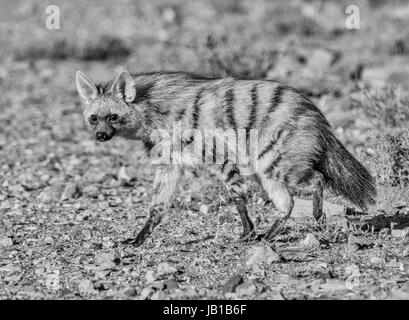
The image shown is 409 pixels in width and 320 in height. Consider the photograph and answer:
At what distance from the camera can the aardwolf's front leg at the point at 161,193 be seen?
6.39m

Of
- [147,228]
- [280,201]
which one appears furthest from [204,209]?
[280,201]

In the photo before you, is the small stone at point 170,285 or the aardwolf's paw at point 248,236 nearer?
the small stone at point 170,285

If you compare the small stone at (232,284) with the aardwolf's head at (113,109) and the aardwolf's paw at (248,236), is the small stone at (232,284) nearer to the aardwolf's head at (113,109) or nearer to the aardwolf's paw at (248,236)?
the aardwolf's paw at (248,236)

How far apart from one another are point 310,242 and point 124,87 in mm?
1865

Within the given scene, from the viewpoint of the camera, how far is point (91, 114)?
6.61 metres

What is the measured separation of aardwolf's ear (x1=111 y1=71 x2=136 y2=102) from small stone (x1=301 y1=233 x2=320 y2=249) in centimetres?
171

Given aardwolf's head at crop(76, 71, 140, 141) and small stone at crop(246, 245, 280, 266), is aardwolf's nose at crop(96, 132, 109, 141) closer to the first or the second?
aardwolf's head at crop(76, 71, 140, 141)

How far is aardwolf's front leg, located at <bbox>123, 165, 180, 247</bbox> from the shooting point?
6391mm

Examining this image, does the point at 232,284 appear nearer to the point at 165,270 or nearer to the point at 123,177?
the point at 165,270

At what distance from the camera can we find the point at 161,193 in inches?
258

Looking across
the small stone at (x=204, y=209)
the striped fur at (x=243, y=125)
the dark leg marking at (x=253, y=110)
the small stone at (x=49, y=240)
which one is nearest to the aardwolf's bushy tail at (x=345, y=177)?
the striped fur at (x=243, y=125)

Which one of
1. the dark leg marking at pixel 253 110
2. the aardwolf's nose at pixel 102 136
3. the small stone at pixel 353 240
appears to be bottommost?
the small stone at pixel 353 240

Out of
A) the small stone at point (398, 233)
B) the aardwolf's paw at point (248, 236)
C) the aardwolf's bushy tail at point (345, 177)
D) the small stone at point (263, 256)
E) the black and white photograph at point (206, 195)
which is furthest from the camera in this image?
the aardwolf's bushy tail at point (345, 177)

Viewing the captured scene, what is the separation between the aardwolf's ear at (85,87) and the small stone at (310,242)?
197 centimetres
